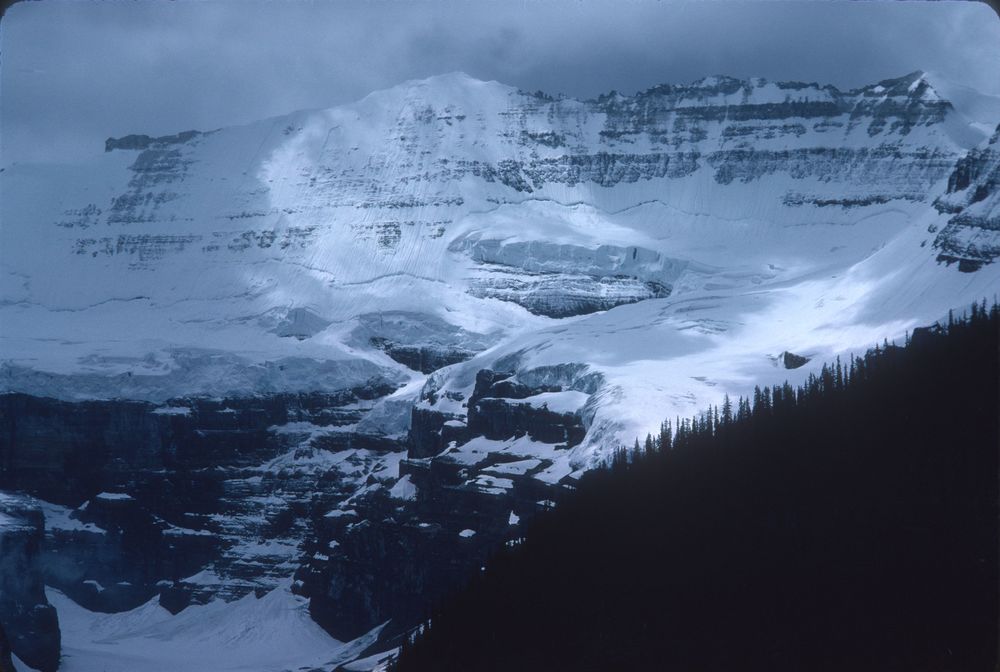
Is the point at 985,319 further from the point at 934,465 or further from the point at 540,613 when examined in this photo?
the point at 540,613

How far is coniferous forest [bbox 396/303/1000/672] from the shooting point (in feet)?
336

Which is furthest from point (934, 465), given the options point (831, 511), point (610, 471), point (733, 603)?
point (610, 471)

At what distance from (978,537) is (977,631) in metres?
14.2

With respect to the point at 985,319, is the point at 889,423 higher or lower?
lower

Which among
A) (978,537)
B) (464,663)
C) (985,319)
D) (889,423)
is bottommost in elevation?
(464,663)

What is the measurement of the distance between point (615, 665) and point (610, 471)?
159 feet

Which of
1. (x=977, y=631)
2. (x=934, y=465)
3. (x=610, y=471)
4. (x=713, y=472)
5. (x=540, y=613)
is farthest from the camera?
(x=610, y=471)

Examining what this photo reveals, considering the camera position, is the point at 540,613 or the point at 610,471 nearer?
the point at 540,613

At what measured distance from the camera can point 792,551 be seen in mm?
115625

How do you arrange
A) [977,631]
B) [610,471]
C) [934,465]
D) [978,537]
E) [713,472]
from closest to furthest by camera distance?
[977,631]
[978,537]
[934,465]
[713,472]
[610,471]

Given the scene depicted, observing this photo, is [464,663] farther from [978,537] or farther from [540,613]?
[978,537]

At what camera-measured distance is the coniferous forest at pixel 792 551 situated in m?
102

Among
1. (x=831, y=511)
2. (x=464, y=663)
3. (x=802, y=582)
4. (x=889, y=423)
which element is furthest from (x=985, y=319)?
(x=464, y=663)

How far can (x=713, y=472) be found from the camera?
446 ft
